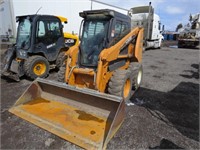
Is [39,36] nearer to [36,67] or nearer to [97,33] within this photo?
[36,67]

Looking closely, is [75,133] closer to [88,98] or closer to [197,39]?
[88,98]

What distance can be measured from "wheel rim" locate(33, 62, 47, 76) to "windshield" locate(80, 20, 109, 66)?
7.72ft

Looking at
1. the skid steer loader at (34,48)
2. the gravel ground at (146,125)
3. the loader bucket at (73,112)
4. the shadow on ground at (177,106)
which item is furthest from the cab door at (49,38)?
the shadow on ground at (177,106)

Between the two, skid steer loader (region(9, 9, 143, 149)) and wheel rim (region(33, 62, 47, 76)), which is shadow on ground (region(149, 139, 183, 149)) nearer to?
skid steer loader (region(9, 9, 143, 149))

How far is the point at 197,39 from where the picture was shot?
17.2 meters

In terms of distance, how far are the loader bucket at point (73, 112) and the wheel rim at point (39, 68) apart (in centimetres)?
208

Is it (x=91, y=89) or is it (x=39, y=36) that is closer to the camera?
(x=91, y=89)

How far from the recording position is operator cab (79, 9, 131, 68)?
400 centimetres

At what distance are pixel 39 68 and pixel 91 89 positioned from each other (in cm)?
313

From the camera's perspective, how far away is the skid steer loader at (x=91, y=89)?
2.91m

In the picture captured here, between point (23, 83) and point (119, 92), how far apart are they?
3.60m

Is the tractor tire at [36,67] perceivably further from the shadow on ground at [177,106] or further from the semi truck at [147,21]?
the semi truck at [147,21]

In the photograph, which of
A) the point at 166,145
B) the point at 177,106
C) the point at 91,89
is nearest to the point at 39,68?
the point at 91,89

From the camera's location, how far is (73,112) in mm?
3418
